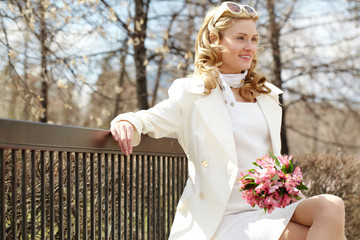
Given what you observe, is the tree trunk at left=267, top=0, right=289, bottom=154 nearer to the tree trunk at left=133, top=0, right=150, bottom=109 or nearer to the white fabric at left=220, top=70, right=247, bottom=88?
the tree trunk at left=133, top=0, right=150, bottom=109

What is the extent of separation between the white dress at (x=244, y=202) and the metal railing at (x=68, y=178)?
25.2 inches

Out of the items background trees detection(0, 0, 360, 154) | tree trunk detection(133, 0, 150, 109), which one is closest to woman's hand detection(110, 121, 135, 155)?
background trees detection(0, 0, 360, 154)

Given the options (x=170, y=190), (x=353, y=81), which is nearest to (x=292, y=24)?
(x=353, y=81)

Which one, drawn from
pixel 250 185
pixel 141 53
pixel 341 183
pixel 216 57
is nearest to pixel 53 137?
pixel 250 185

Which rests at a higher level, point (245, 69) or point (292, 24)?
point (292, 24)

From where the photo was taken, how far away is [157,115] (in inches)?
115

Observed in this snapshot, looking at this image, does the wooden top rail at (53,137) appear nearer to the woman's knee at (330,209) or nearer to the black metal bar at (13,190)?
the black metal bar at (13,190)

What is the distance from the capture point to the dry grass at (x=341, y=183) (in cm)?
659

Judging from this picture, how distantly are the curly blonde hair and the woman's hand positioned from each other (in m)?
0.66

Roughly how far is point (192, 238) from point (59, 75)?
571 cm

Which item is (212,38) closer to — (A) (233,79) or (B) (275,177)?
(A) (233,79)

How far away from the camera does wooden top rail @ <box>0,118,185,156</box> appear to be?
2.17 metres

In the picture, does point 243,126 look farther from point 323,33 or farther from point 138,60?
point 323,33

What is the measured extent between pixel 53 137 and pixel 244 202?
102 centimetres
